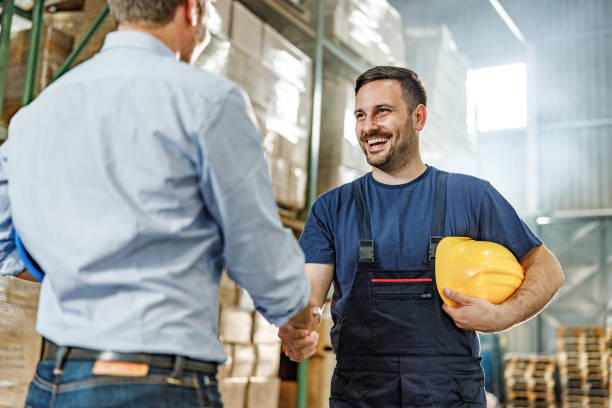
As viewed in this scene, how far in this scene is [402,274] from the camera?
91.2 inches

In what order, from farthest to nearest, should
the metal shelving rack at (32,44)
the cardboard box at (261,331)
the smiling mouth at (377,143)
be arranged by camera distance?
the cardboard box at (261,331)
the metal shelving rack at (32,44)
the smiling mouth at (377,143)

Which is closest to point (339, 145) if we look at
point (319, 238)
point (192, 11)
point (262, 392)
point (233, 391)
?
point (262, 392)

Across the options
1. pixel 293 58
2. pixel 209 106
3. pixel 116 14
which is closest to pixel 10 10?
pixel 293 58

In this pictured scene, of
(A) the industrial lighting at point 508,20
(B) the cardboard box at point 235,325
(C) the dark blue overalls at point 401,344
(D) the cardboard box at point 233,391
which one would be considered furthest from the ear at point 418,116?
(A) the industrial lighting at point 508,20

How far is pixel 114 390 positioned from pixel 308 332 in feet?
2.50

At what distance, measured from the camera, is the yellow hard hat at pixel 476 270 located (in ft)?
7.14

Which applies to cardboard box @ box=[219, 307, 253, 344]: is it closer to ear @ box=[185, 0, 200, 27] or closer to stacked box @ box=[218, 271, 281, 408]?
stacked box @ box=[218, 271, 281, 408]

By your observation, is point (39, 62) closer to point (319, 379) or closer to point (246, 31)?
point (246, 31)

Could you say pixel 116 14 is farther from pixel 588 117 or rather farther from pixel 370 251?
pixel 588 117

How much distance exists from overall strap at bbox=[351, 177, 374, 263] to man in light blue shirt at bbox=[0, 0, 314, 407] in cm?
86

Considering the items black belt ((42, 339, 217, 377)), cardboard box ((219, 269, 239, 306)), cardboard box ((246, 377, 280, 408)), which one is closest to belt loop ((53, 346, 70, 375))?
black belt ((42, 339, 217, 377))

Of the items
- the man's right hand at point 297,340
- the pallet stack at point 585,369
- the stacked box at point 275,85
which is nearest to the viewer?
the man's right hand at point 297,340

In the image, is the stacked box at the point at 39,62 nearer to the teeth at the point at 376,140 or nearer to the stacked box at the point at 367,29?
the stacked box at the point at 367,29

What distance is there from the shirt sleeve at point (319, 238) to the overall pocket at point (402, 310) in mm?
226
